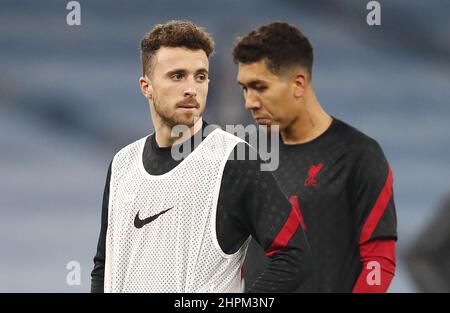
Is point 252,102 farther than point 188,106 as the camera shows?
Yes

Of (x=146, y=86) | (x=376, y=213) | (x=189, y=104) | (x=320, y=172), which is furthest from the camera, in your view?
(x=320, y=172)

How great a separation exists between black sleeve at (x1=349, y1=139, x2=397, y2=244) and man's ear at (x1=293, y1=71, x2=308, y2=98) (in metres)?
0.41

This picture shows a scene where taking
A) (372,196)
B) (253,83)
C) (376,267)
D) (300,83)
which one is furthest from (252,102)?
(376,267)

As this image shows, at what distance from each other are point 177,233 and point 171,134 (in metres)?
0.45

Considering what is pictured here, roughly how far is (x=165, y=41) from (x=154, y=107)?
0.30 meters

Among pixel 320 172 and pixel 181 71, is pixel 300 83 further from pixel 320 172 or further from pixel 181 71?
pixel 181 71

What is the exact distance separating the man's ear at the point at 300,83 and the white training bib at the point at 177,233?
2.22ft

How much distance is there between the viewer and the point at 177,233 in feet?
11.5

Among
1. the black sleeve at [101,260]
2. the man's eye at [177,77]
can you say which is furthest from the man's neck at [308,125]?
the black sleeve at [101,260]

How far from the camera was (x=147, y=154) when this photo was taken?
12.4ft

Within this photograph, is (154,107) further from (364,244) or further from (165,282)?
(364,244)

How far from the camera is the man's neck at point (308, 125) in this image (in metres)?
4.16

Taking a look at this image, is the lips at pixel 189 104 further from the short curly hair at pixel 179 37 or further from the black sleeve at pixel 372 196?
the black sleeve at pixel 372 196
